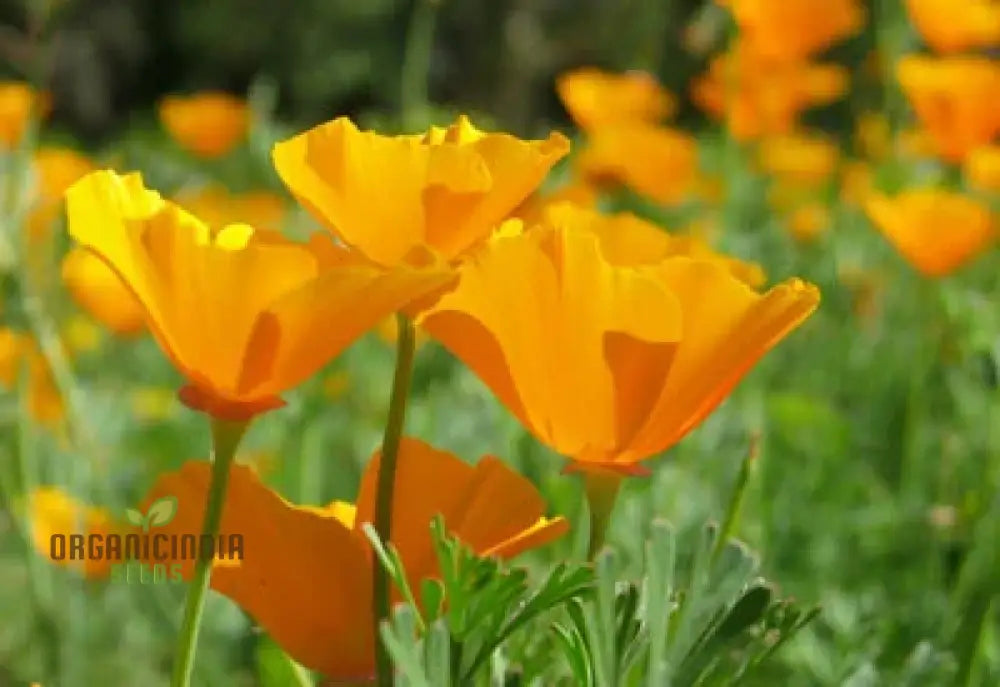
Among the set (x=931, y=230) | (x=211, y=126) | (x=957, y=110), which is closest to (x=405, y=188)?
(x=931, y=230)

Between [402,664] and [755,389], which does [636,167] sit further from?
[402,664]

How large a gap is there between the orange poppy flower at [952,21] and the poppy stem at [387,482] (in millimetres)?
1271

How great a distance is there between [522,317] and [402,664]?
0.38ft

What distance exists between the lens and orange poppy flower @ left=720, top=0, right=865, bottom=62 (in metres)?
1.53

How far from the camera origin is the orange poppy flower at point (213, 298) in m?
0.44

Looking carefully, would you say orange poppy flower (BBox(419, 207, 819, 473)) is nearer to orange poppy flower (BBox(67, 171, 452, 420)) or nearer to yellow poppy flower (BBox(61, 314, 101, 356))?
orange poppy flower (BBox(67, 171, 452, 420))

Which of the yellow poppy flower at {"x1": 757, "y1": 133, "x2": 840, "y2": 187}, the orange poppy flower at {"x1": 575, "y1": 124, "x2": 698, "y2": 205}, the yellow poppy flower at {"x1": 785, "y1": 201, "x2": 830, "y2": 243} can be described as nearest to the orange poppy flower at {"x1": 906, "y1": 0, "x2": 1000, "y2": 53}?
the orange poppy flower at {"x1": 575, "y1": 124, "x2": 698, "y2": 205}

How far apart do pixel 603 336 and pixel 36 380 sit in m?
1.26

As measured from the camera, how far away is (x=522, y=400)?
0.47 metres

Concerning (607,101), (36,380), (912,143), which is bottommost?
(36,380)

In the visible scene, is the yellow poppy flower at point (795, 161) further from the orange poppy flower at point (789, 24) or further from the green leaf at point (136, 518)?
the green leaf at point (136, 518)

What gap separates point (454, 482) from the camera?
51cm

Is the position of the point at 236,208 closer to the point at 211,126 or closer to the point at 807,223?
the point at 211,126

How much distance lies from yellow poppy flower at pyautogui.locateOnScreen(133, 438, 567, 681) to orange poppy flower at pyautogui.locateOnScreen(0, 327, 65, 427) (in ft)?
3.08
